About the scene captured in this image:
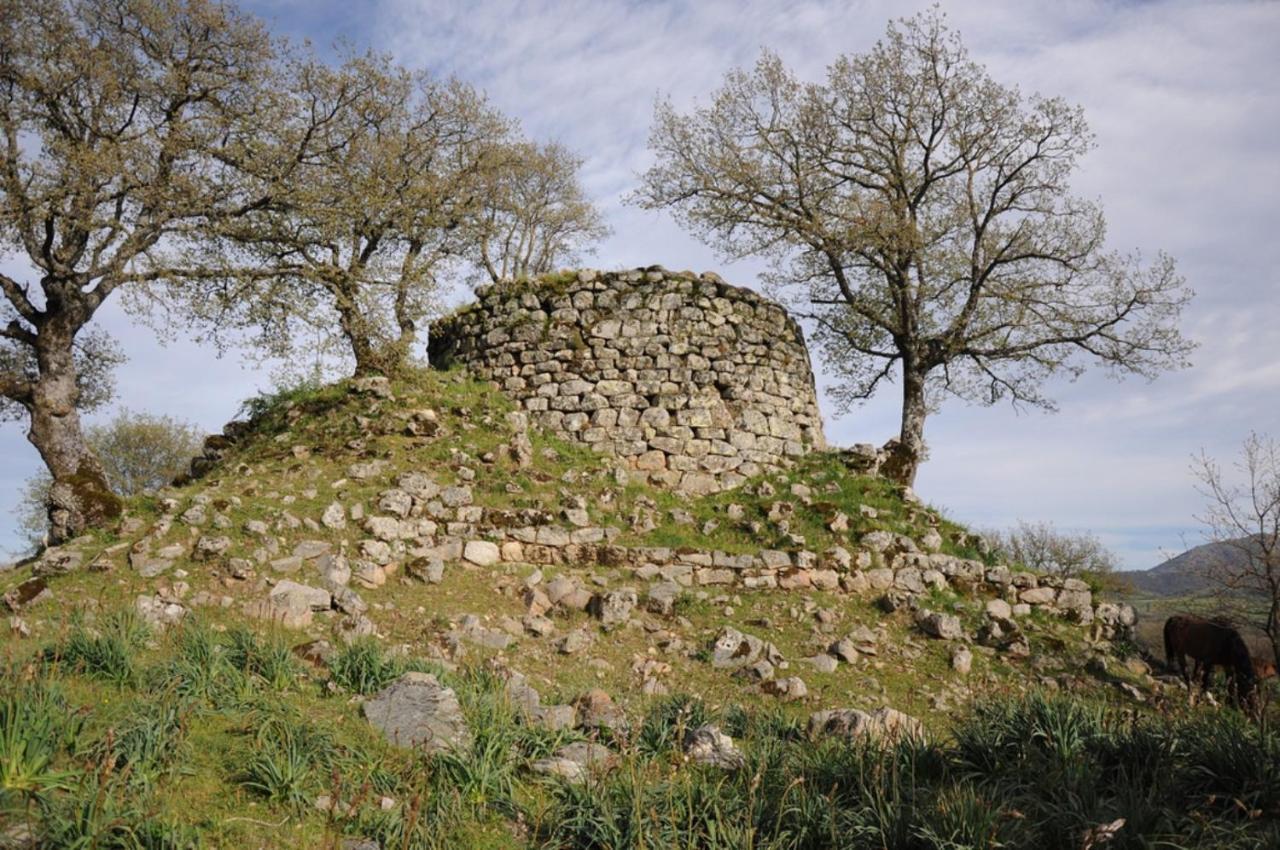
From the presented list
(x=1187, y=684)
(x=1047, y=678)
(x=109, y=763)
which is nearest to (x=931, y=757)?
(x=109, y=763)

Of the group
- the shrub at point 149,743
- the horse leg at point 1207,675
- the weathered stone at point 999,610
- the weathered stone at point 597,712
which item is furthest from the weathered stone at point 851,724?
the horse leg at point 1207,675

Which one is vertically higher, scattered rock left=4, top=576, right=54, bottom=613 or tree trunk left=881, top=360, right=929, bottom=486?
tree trunk left=881, top=360, right=929, bottom=486

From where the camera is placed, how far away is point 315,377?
14.5 m

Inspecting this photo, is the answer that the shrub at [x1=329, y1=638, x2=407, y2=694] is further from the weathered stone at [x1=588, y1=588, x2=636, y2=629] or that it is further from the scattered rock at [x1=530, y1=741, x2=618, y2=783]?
the weathered stone at [x1=588, y1=588, x2=636, y2=629]

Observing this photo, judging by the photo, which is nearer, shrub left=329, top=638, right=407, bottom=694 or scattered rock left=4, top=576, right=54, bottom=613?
shrub left=329, top=638, right=407, bottom=694

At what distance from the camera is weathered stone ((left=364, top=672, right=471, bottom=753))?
533 centimetres

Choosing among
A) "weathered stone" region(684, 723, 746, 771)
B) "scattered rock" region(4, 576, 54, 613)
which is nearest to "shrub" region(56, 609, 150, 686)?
"scattered rock" region(4, 576, 54, 613)

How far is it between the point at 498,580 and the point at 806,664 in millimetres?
4351

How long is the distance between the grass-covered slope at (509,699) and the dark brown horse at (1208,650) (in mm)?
813

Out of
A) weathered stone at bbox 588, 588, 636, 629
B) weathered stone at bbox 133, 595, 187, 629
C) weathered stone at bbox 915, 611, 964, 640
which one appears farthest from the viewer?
weathered stone at bbox 915, 611, 964, 640

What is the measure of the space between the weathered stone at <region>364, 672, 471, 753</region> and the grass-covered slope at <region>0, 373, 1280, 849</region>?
0.52 ft

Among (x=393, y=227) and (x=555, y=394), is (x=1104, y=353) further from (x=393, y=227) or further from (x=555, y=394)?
(x=393, y=227)

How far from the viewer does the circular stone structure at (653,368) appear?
13.5 meters

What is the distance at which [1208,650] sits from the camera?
10.5 metres
